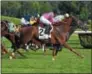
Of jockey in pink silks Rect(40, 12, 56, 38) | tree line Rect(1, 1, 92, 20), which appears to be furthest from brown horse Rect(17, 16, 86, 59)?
tree line Rect(1, 1, 92, 20)

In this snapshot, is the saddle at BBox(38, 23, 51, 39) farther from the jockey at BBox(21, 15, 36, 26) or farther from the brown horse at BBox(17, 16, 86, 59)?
the jockey at BBox(21, 15, 36, 26)

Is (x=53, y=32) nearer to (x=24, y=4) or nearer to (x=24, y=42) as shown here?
(x=24, y=42)

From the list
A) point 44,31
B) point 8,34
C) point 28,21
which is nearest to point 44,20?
point 44,31

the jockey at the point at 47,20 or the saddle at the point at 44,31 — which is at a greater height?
the jockey at the point at 47,20

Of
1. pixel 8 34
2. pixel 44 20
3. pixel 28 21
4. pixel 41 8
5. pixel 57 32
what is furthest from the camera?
pixel 41 8

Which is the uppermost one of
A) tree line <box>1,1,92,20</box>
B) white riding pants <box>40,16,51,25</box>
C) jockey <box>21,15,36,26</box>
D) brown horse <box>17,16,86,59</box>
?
white riding pants <box>40,16,51,25</box>

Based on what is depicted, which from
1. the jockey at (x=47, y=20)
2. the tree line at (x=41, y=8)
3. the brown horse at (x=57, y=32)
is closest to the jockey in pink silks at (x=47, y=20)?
the jockey at (x=47, y=20)

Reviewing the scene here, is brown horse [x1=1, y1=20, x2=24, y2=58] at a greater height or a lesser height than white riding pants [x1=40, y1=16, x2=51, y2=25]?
lesser

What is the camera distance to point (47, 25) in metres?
19.9

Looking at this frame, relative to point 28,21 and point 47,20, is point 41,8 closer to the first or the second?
point 28,21

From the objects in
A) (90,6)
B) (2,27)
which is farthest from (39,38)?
(90,6)

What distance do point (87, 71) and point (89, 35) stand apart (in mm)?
14127

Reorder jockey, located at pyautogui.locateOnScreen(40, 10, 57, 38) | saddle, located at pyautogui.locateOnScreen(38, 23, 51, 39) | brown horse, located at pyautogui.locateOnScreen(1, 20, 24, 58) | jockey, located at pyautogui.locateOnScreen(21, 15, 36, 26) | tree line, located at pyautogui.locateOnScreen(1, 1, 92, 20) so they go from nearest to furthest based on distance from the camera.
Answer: brown horse, located at pyautogui.locateOnScreen(1, 20, 24, 58) < jockey, located at pyautogui.locateOnScreen(40, 10, 57, 38) < saddle, located at pyautogui.locateOnScreen(38, 23, 51, 39) < jockey, located at pyautogui.locateOnScreen(21, 15, 36, 26) < tree line, located at pyautogui.locateOnScreen(1, 1, 92, 20)

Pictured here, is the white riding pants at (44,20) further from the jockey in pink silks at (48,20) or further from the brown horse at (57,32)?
the brown horse at (57,32)
